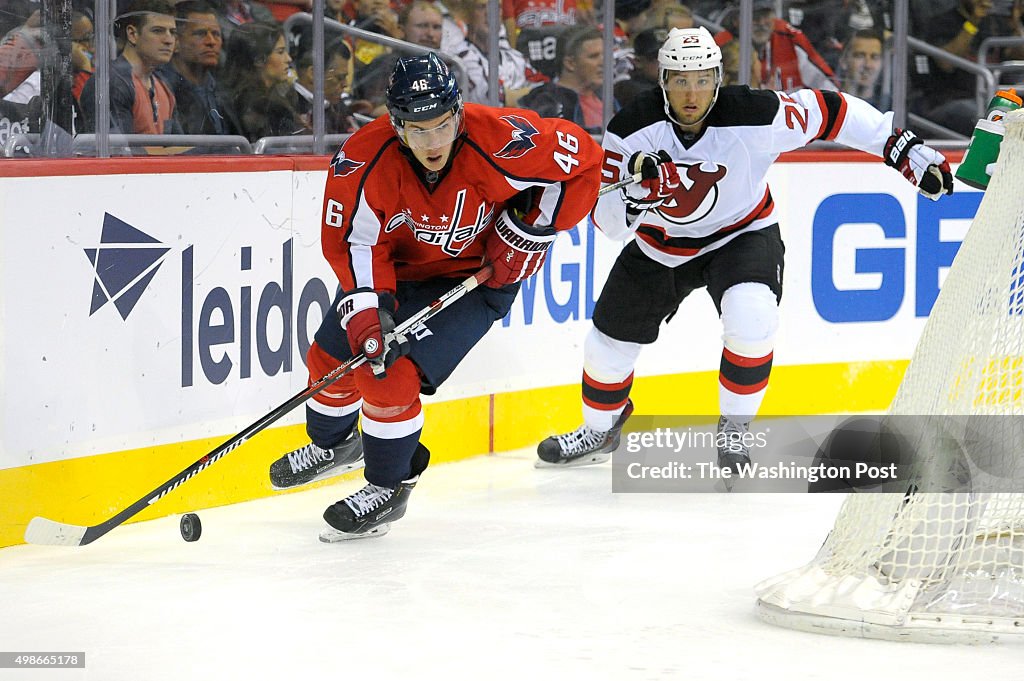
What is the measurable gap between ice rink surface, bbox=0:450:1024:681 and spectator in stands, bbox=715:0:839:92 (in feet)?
6.46

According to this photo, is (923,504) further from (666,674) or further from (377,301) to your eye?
(377,301)

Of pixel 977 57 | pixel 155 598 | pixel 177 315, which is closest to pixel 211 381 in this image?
pixel 177 315

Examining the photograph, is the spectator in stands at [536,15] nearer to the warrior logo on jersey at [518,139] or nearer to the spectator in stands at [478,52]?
the spectator in stands at [478,52]

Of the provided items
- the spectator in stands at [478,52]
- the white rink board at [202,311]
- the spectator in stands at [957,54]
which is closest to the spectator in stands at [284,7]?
the white rink board at [202,311]

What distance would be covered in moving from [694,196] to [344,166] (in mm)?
1118

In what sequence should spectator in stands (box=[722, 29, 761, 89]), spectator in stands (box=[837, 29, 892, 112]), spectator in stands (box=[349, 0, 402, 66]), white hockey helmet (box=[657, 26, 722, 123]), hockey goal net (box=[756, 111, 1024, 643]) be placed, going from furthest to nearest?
spectator in stands (box=[837, 29, 892, 112]), spectator in stands (box=[722, 29, 761, 89]), spectator in stands (box=[349, 0, 402, 66]), white hockey helmet (box=[657, 26, 722, 123]), hockey goal net (box=[756, 111, 1024, 643])

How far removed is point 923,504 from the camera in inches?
105

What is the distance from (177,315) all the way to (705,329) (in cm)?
204

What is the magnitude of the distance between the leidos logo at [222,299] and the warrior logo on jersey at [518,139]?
0.72 m

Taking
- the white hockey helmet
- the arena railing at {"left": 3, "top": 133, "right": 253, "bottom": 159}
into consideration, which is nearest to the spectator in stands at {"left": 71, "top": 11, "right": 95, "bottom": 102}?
the arena railing at {"left": 3, "top": 133, "right": 253, "bottom": 159}

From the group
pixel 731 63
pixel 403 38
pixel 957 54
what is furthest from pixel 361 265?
pixel 957 54

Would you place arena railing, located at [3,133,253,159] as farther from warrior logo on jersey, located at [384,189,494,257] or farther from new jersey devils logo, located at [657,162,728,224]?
new jersey devils logo, located at [657,162,728,224]

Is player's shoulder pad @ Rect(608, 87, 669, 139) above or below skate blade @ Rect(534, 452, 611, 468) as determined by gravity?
above

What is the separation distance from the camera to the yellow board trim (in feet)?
11.1
